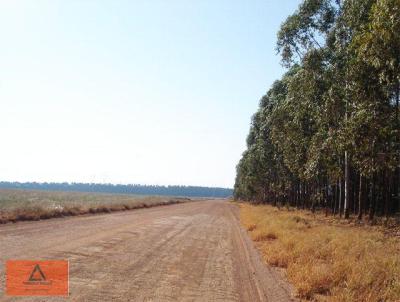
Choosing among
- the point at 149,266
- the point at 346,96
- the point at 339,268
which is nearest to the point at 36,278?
the point at 149,266

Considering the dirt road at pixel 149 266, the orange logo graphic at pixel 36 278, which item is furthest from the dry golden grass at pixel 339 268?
the orange logo graphic at pixel 36 278

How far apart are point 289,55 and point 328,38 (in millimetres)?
2586

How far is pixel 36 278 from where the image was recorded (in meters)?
9.93

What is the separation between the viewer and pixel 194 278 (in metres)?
11.4

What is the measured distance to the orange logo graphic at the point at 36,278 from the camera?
28.2 feet

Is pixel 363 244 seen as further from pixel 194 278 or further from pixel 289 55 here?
pixel 289 55

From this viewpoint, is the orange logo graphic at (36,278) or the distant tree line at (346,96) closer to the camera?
the orange logo graphic at (36,278)

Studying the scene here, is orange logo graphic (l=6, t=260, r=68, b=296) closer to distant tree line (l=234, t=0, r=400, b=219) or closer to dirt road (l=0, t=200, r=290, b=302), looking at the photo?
dirt road (l=0, t=200, r=290, b=302)

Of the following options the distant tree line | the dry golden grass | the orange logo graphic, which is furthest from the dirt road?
the distant tree line

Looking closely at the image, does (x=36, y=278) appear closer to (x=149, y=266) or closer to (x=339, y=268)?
(x=149, y=266)

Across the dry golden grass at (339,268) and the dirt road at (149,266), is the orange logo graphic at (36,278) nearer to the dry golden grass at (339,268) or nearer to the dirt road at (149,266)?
the dirt road at (149,266)

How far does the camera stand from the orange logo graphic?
8.59m

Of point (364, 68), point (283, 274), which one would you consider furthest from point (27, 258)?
point (364, 68)

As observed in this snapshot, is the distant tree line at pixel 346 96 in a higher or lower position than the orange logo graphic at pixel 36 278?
higher
